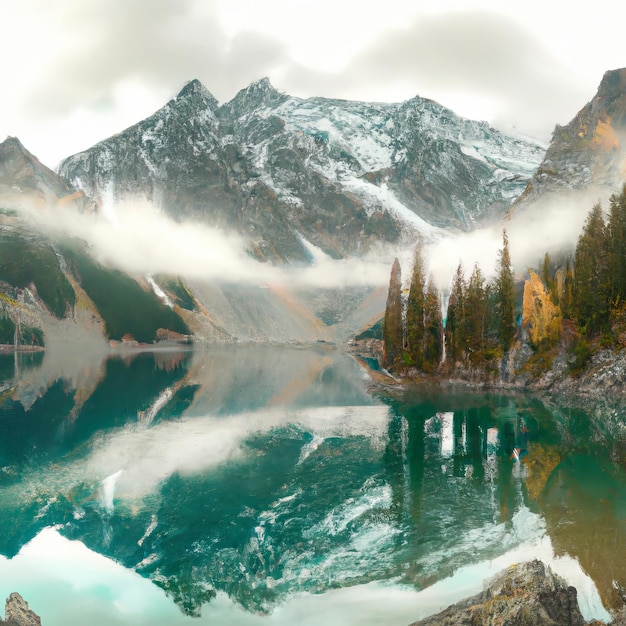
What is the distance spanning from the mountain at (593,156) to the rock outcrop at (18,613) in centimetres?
17800

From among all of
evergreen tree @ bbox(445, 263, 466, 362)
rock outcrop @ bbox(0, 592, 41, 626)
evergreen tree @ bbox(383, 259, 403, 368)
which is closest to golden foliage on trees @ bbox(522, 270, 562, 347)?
evergreen tree @ bbox(445, 263, 466, 362)

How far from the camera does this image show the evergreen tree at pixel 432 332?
127 metres

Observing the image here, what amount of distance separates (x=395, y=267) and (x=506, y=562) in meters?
119

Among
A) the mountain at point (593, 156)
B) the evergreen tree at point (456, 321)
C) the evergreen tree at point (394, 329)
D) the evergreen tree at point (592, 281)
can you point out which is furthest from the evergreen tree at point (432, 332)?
the mountain at point (593, 156)

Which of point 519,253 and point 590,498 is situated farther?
point 519,253

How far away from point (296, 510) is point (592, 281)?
87209 mm

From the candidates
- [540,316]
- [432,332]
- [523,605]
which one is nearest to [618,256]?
[540,316]

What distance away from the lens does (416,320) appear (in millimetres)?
129375

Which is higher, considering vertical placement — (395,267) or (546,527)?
(395,267)

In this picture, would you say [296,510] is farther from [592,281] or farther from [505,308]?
[505,308]

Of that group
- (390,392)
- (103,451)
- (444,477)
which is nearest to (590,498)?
(444,477)

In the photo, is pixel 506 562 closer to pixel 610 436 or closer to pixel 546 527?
pixel 546 527

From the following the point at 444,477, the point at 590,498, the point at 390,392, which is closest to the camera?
the point at 590,498

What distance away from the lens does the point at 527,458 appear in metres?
56.4
